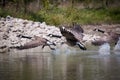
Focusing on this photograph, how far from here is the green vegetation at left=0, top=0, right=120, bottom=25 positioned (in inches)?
1666

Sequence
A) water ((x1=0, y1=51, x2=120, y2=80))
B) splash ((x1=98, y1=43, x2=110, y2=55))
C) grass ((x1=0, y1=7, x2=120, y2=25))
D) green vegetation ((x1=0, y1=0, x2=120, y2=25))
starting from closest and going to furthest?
water ((x1=0, y1=51, x2=120, y2=80))
splash ((x1=98, y1=43, x2=110, y2=55))
grass ((x1=0, y1=7, x2=120, y2=25))
green vegetation ((x1=0, y1=0, x2=120, y2=25))


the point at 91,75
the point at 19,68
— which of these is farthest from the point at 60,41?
the point at 91,75

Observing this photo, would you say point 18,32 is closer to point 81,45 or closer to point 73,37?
point 73,37

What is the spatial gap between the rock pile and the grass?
659 centimetres

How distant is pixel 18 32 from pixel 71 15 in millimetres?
12649

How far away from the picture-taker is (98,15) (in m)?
46.5

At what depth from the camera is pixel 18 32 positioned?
32875 mm

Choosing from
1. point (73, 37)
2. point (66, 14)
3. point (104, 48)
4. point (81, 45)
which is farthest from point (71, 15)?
point (104, 48)

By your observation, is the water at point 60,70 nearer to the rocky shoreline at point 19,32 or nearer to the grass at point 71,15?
the rocky shoreline at point 19,32

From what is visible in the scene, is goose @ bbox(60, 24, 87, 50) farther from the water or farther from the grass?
the grass

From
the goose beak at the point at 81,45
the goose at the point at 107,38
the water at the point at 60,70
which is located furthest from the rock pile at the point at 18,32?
the water at the point at 60,70

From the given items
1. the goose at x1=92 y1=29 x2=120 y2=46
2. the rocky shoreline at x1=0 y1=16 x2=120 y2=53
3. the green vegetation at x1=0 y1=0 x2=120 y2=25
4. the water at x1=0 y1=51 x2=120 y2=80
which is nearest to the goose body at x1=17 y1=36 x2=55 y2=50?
the rocky shoreline at x1=0 y1=16 x2=120 y2=53

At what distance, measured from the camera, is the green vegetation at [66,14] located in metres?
42.3

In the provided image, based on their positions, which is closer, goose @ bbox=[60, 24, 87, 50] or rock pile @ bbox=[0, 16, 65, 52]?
rock pile @ bbox=[0, 16, 65, 52]
